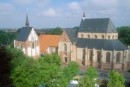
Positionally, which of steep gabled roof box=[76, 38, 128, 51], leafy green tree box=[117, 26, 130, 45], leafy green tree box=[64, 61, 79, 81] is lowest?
leafy green tree box=[64, 61, 79, 81]

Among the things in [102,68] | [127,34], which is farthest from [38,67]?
[127,34]

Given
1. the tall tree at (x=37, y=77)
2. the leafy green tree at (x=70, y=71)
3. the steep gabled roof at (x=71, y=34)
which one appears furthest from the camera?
the steep gabled roof at (x=71, y=34)

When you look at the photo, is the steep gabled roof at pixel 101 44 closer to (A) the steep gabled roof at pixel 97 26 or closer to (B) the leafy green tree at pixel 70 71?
(A) the steep gabled roof at pixel 97 26

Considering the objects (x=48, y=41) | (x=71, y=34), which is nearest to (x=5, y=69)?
(x=71, y=34)

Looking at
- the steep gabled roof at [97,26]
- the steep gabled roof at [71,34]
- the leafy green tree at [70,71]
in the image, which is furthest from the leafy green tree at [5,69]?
the steep gabled roof at [97,26]

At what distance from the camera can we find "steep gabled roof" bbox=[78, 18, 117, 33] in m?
62.1

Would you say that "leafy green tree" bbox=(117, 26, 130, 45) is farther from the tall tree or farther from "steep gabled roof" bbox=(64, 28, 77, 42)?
the tall tree

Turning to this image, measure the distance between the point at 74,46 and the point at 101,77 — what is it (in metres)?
18.8

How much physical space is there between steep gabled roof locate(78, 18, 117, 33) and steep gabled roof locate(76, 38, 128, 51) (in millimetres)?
3083

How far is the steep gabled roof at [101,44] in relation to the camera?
188ft

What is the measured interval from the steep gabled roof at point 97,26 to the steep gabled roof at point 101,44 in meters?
3.08

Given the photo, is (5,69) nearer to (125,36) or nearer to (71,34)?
(71,34)

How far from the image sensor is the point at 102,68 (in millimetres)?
57969

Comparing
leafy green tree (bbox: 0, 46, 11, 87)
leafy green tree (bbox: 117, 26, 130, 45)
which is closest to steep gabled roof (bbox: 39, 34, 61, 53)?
leafy green tree (bbox: 117, 26, 130, 45)
